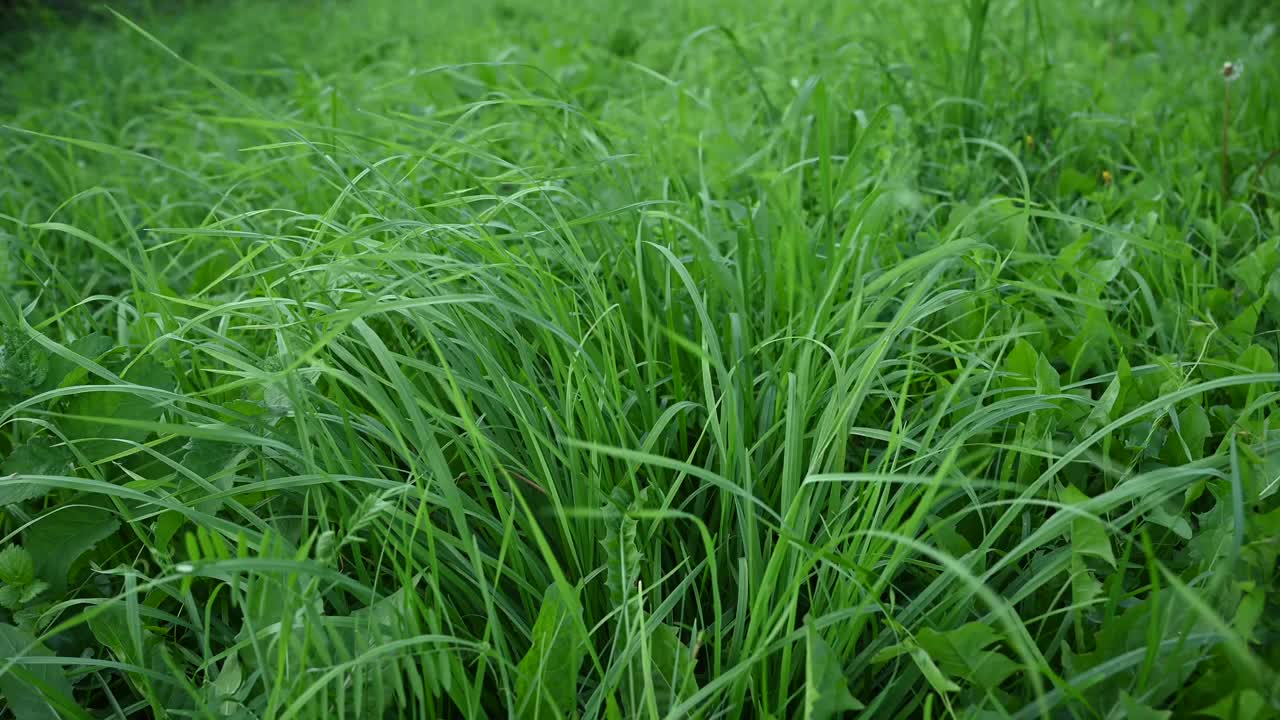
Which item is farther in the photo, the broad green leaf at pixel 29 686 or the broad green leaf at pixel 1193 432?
the broad green leaf at pixel 1193 432

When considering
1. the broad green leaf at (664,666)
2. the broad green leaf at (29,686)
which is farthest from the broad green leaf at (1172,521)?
the broad green leaf at (29,686)

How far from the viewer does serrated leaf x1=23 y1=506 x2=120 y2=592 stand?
988 mm

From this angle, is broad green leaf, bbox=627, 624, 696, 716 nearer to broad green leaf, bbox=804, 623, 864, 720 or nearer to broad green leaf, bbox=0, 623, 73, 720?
broad green leaf, bbox=804, 623, 864, 720

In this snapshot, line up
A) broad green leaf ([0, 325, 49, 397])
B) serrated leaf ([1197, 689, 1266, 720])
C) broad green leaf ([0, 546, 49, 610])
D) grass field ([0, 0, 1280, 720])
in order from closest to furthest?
serrated leaf ([1197, 689, 1266, 720]), grass field ([0, 0, 1280, 720]), broad green leaf ([0, 546, 49, 610]), broad green leaf ([0, 325, 49, 397])

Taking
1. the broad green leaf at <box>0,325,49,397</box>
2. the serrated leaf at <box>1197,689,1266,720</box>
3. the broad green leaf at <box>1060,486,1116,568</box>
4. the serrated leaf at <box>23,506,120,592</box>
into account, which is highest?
the broad green leaf at <box>0,325,49,397</box>

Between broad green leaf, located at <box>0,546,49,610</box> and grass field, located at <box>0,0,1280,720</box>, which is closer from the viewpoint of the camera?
grass field, located at <box>0,0,1280,720</box>

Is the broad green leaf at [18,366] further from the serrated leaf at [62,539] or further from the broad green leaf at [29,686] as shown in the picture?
the broad green leaf at [29,686]

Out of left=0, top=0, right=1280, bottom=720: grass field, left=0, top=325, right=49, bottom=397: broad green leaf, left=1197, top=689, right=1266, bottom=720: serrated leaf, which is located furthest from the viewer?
left=0, top=325, right=49, bottom=397: broad green leaf

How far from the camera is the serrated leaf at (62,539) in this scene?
3.24 ft

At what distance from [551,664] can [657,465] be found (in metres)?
0.28

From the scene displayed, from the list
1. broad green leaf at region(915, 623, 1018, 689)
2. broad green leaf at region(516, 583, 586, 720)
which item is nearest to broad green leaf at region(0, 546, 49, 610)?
broad green leaf at region(516, 583, 586, 720)

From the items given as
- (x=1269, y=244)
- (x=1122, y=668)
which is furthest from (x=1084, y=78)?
(x=1122, y=668)

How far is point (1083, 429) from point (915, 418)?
0.18 meters

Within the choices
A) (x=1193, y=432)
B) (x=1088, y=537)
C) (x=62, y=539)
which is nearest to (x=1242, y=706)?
(x=1088, y=537)
